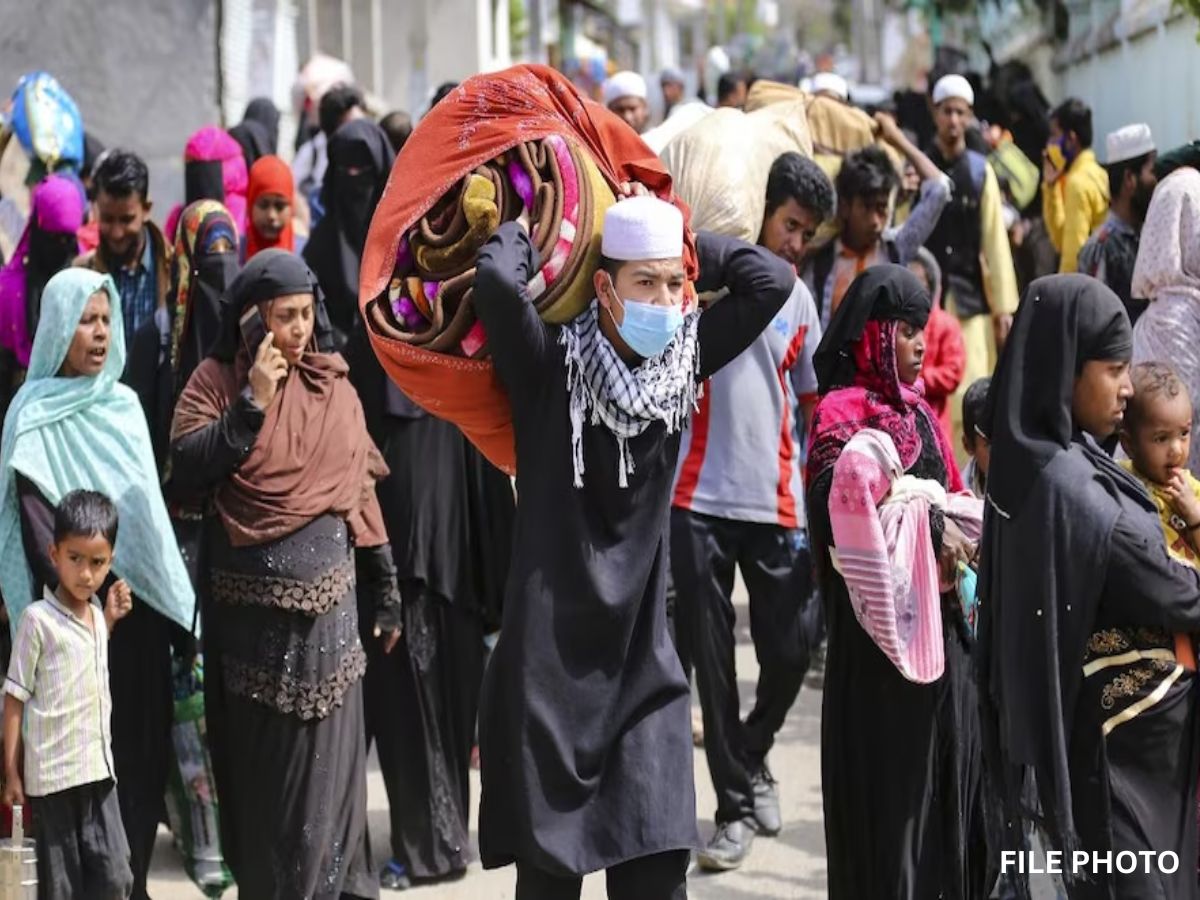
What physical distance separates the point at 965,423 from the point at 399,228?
2.48m

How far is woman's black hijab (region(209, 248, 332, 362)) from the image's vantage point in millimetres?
5582

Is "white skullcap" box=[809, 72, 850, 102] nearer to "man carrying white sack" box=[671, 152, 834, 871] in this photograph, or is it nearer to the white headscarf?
the white headscarf

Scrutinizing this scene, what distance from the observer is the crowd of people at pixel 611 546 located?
436 centimetres

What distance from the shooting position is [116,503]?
5.83 meters

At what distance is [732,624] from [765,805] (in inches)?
23.9

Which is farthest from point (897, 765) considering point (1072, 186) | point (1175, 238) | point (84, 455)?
point (1072, 186)

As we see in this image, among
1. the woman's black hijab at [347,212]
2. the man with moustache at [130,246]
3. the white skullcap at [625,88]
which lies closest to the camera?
the man with moustache at [130,246]

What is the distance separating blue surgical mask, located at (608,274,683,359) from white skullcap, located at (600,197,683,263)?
0.34 ft

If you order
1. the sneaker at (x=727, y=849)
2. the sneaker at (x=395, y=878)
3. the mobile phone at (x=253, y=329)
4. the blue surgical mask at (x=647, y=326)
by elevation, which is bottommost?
the sneaker at (x=395, y=878)

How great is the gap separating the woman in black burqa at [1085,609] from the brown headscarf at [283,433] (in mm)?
2031

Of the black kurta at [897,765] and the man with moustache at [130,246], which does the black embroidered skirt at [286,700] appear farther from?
the man with moustache at [130,246]

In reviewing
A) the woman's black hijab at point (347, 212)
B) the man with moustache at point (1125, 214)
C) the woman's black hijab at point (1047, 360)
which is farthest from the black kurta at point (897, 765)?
the man with moustache at point (1125, 214)

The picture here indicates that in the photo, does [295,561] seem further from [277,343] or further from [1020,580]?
[1020,580]

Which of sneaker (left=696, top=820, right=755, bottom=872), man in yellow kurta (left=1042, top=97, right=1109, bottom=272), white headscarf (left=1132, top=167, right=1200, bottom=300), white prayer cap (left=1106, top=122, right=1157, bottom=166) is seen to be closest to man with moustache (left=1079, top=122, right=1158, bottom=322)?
white prayer cap (left=1106, top=122, right=1157, bottom=166)
